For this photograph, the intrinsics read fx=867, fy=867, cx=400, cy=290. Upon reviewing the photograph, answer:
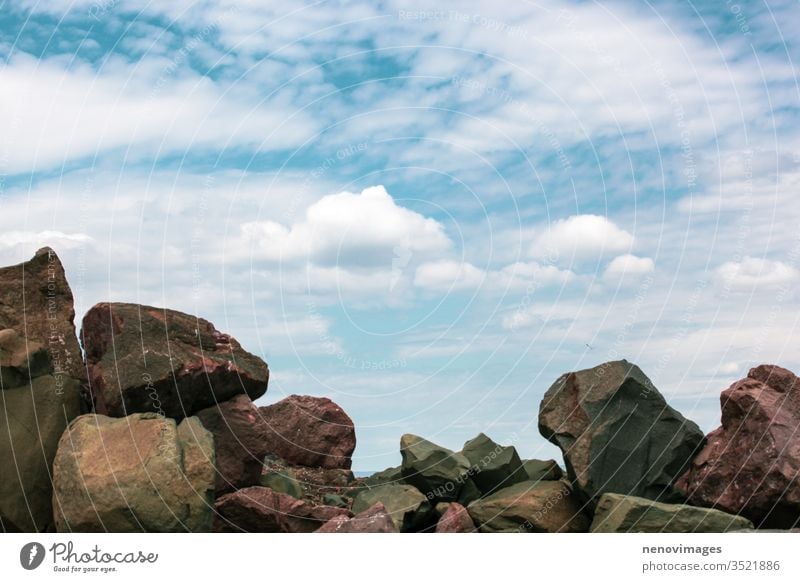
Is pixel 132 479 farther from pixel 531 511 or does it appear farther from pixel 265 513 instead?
pixel 531 511

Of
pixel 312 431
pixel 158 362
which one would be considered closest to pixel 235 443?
pixel 158 362

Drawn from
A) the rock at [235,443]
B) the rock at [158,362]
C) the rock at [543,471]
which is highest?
the rock at [158,362]

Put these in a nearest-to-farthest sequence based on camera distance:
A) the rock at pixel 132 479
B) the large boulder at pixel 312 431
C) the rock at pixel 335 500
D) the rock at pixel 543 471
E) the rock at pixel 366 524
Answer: the rock at pixel 132 479, the rock at pixel 366 524, the rock at pixel 543 471, the rock at pixel 335 500, the large boulder at pixel 312 431

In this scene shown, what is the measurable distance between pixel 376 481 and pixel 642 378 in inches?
322

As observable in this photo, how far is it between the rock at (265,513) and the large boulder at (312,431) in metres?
4.90

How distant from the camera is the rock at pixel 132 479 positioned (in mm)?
16797

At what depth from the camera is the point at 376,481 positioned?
24.5 m

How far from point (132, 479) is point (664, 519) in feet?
35.3

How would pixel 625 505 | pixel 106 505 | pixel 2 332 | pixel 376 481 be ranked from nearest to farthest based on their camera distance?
pixel 106 505 < pixel 625 505 < pixel 2 332 < pixel 376 481

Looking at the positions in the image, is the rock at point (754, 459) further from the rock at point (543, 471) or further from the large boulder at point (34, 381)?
the large boulder at point (34, 381)

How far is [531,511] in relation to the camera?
19.5m

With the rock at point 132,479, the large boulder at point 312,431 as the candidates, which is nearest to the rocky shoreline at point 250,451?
the rock at point 132,479

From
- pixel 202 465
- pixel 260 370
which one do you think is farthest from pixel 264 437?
pixel 202 465

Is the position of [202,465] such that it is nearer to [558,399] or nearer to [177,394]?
[177,394]
